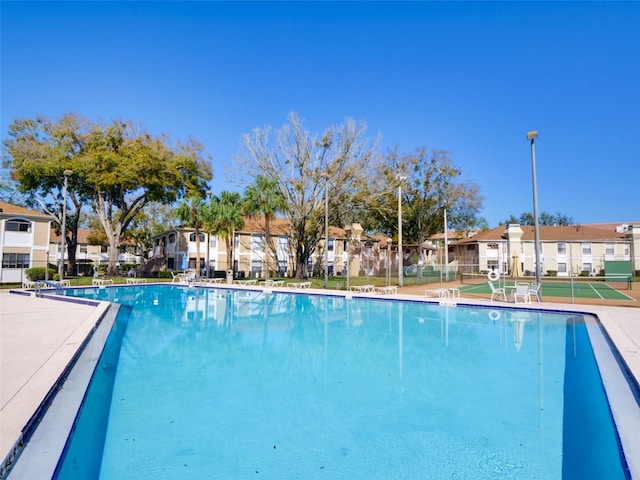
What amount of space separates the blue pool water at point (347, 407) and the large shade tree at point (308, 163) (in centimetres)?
2051

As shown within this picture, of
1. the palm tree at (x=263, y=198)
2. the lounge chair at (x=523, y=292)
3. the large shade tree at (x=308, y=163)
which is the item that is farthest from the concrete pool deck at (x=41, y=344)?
the large shade tree at (x=308, y=163)

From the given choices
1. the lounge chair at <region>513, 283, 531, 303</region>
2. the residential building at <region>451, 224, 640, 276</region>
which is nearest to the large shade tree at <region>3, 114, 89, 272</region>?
the lounge chair at <region>513, 283, 531, 303</region>

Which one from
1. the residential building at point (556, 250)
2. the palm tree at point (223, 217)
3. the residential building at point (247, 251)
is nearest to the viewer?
the palm tree at point (223, 217)

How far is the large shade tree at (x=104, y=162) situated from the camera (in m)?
29.7


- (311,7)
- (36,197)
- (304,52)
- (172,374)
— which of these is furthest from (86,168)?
(172,374)

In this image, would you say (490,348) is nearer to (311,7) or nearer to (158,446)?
(158,446)

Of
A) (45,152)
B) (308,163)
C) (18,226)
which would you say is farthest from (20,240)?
(308,163)

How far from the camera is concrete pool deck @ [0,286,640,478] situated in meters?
4.32

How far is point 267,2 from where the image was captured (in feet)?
53.1

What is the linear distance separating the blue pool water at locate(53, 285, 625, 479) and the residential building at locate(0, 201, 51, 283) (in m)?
22.0

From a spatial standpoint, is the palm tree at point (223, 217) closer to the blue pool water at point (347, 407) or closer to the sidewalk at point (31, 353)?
the sidewalk at point (31, 353)

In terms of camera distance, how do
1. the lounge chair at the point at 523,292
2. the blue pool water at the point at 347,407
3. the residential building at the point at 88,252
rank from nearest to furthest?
1. the blue pool water at the point at 347,407
2. the lounge chair at the point at 523,292
3. the residential building at the point at 88,252

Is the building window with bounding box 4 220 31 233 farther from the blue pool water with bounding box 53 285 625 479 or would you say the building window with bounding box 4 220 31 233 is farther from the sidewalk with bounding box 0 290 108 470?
the blue pool water with bounding box 53 285 625 479

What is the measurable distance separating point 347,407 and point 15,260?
102ft
